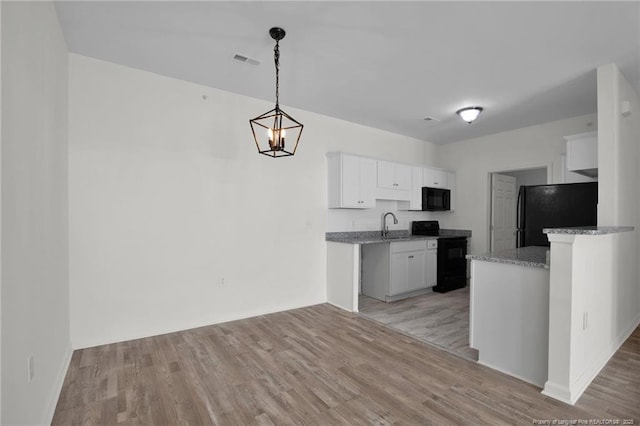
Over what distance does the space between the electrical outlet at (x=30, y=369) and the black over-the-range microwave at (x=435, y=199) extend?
508cm

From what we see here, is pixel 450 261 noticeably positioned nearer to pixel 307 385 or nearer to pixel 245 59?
pixel 307 385

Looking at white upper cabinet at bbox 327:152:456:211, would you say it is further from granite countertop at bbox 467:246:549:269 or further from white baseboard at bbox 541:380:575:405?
white baseboard at bbox 541:380:575:405

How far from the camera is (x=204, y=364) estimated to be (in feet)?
8.33

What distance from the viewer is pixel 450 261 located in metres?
5.07

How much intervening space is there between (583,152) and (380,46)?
99.5 inches

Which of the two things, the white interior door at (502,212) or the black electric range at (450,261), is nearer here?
the black electric range at (450,261)

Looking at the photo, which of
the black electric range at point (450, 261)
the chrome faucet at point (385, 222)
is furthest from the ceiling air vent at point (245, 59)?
the black electric range at point (450, 261)

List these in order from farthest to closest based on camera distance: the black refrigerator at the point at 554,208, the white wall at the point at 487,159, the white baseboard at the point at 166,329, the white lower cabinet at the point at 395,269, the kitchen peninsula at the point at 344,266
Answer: the white wall at the point at 487,159 < the white lower cabinet at the point at 395,269 < the kitchen peninsula at the point at 344,266 < the black refrigerator at the point at 554,208 < the white baseboard at the point at 166,329

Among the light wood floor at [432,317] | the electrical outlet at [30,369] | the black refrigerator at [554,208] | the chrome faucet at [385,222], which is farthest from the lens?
the chrome faucet at [385,222]

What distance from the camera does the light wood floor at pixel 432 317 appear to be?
303 centimetres

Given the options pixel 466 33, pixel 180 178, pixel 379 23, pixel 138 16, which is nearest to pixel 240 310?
pixel 180 178

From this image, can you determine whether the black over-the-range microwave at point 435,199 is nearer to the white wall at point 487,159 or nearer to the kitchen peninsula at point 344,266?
the white wall at point 487,159

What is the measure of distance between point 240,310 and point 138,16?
2917 millimetres

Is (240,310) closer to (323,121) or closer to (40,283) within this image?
(40,283)
